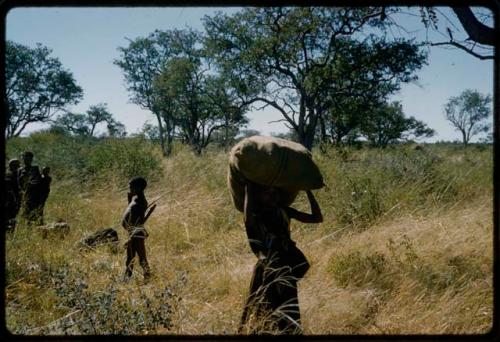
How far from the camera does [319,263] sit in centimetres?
469

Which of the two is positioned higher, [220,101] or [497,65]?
[220,101]

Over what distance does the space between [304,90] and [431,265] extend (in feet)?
46.4

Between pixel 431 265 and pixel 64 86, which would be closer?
pixel 431 265

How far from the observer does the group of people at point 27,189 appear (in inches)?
230

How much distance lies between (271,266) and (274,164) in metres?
0.75

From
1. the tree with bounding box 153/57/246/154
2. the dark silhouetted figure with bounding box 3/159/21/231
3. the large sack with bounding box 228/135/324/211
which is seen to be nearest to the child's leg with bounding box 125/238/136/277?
the dark silhouetted figure with bounding box 3/159/21/231

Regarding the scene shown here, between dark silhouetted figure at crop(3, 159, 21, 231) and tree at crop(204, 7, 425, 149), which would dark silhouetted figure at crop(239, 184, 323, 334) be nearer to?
dark silhouetted figure at crop(3, 159, 21, 231)

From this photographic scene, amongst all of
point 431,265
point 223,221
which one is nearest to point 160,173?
point 223,221

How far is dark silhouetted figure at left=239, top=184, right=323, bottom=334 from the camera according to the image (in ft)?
8.84

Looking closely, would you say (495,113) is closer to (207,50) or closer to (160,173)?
(160,173)

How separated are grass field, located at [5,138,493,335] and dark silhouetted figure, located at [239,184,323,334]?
32cm

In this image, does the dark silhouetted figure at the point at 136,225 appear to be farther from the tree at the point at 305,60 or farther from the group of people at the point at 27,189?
the tree at the point at 305,60

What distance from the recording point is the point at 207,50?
69.6 feet

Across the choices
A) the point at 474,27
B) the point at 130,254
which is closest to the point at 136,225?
the point at 130,254
